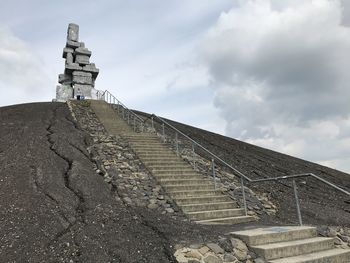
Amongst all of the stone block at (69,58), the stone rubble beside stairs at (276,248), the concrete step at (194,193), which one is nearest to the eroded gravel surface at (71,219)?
the stone rubble beside stairs at (276,248)

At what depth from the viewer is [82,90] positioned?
3303 cm

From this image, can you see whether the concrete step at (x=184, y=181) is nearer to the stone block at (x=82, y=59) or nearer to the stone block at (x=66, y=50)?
the stone block at (x=82, y=59)

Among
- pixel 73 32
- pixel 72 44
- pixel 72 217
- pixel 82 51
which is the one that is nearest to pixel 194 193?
pixel 72 217

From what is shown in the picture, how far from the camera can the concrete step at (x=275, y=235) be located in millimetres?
6703

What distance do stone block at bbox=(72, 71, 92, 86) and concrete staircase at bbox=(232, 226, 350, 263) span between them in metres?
29.0

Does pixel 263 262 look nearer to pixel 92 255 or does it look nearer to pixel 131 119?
pixel 92 255

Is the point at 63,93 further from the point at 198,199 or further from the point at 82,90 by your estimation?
the point at 198,199

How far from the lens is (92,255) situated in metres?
5.98

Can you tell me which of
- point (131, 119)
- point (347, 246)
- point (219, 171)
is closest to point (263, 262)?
point (347, 246)

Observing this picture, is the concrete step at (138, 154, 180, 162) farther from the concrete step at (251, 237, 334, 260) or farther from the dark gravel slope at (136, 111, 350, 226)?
the concrete step at (251, 237, 334, 260)

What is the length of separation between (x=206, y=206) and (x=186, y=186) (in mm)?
1279

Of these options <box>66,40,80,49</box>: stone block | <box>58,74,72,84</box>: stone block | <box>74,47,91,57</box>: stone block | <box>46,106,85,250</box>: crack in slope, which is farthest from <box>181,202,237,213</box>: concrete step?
<box>66,40,80,49</box>: stone block

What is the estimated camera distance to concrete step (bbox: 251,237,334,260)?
250 inches

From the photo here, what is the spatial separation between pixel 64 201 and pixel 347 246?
652cm
